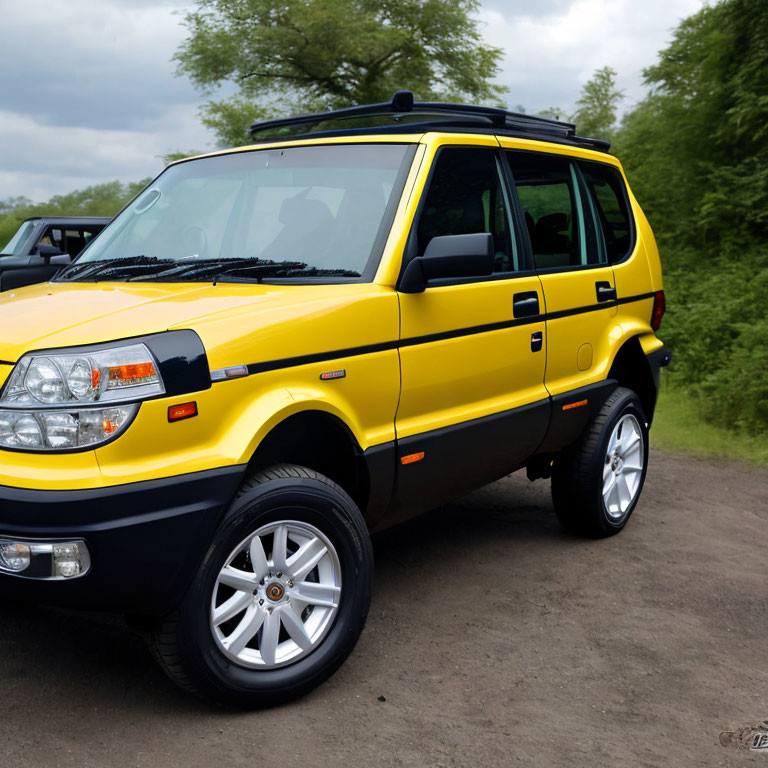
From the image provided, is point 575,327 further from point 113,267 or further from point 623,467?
point 113,267

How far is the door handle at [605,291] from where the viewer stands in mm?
5066

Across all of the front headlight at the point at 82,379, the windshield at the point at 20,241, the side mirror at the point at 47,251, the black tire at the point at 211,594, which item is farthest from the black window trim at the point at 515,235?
the windshield at the point at 20,241

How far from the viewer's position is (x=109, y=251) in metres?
4.37

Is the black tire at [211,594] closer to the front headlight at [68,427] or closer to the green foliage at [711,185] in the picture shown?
the front headlight at [68,427]

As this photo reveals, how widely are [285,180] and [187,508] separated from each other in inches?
71.8

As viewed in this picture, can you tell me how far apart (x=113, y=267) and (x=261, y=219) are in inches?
26.7

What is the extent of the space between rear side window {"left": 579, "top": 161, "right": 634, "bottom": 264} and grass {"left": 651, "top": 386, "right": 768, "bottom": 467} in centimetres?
308

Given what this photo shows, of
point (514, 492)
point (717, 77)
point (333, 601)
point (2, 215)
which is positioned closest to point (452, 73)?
point (2, 215)

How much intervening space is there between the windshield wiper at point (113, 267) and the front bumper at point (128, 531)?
134 cm

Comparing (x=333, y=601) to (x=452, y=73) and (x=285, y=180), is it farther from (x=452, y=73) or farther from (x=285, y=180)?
(x=452, y=73)

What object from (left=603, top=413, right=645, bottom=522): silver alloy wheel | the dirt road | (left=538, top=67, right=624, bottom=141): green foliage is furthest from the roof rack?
(left=538, top=67, right=624, bottom=141): green foliage

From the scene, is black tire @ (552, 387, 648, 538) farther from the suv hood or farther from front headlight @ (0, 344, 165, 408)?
front headlight @ (0, 344, 165, 408)

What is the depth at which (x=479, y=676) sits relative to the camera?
3.60 meters

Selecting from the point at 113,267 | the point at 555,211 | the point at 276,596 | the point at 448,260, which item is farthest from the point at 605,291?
the point at 276,596
